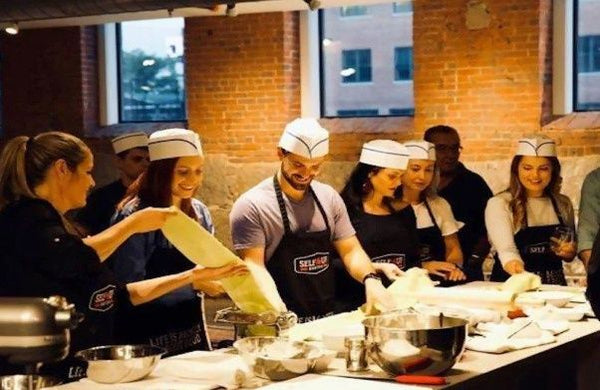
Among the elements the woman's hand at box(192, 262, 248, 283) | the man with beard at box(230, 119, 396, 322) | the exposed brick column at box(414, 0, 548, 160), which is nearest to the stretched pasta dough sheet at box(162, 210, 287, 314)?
the woman's hand at box(192, 262, 248, 283)

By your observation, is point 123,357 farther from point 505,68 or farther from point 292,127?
point 505,68

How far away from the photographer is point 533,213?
19.9ft

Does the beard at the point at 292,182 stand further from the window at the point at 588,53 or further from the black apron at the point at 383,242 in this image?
the window at the point at 588,53

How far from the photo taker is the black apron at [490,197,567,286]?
6.05m

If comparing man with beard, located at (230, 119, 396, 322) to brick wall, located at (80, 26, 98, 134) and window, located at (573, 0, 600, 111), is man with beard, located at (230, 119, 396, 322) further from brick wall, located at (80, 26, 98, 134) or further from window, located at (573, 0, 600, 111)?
brick wall, located at (80, 26, 98, 134)

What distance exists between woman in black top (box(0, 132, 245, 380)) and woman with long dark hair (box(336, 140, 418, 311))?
5.88ft

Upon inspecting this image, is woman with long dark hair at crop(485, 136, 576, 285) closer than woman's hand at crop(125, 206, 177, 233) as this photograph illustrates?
No

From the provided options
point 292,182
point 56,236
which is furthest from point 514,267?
point 56,236

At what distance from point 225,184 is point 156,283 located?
6.13 metres

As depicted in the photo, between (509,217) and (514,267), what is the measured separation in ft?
1.16

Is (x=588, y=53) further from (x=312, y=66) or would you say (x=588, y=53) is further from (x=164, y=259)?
(x=164, y=259)

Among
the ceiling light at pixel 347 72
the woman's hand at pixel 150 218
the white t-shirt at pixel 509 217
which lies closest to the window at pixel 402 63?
the ceiling light at pixel 347 72

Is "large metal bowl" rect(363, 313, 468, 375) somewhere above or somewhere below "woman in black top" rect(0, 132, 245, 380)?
below

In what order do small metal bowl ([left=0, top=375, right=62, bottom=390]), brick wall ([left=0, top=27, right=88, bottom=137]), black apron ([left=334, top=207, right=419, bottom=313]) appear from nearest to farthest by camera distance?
1. small metal bowl ([left=0, top=375, right=62, bottom=390])
2. black apron ([left=334, top=207, right=419, bottom=313])
3. brick wall ([left=0, top=27, right=88, bottom=137])
